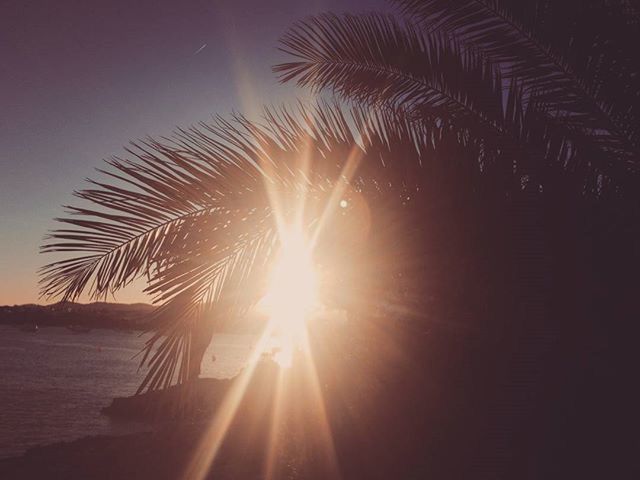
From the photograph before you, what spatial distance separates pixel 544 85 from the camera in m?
3.14

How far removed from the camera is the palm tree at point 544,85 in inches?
117

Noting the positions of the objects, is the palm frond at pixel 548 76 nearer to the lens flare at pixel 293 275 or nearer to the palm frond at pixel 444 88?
the palm frond at pixel 444 88

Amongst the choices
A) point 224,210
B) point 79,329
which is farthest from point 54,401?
point 79,329

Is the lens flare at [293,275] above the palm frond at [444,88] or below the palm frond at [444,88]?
below

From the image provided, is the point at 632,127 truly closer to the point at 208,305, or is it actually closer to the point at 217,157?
the point at 217,157

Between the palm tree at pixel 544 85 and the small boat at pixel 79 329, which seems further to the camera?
the small boat at pixel 79 329

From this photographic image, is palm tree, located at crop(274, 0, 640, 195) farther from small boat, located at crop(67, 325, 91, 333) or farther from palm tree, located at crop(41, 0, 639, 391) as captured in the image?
small boat, located at crop(67, 325, 91, 333)

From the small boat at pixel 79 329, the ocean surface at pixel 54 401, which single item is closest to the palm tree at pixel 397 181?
the ocean surface at pixel 54 401

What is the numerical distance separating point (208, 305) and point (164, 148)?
3.34 feet

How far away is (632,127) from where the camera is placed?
2.97 meters

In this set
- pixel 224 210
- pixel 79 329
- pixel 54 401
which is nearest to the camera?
pixel 224 210

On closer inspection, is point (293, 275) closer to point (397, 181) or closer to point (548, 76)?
point (397, 181)

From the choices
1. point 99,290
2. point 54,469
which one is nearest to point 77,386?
point 54,469

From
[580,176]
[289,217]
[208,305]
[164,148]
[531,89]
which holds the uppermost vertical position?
[531,89]
